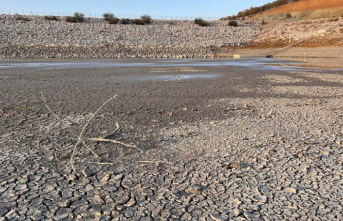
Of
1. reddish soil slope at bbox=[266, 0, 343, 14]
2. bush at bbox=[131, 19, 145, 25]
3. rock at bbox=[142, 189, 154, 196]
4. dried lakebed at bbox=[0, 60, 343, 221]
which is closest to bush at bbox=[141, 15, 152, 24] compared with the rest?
bush at bbox=[131, 19, 145, 25]

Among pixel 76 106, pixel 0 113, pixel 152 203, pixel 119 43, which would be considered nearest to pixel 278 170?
pixel 152 203

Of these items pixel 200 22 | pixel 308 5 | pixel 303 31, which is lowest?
pixel 303 31

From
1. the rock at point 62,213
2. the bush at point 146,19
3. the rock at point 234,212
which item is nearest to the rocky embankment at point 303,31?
the bush at point 146,19

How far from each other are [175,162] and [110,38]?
102ft

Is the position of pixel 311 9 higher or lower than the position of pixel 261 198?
higher

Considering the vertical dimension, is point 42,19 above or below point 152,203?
above

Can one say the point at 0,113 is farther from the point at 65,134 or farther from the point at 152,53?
the point at 152,53

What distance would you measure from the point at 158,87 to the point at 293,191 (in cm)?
548

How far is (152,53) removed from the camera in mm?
25328

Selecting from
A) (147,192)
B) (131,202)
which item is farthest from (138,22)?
(131,202)

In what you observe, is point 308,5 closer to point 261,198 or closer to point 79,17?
point 79,17

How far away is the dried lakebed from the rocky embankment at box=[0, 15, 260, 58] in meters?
19.2

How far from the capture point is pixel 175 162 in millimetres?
2910

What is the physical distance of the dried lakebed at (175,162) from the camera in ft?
6.95
